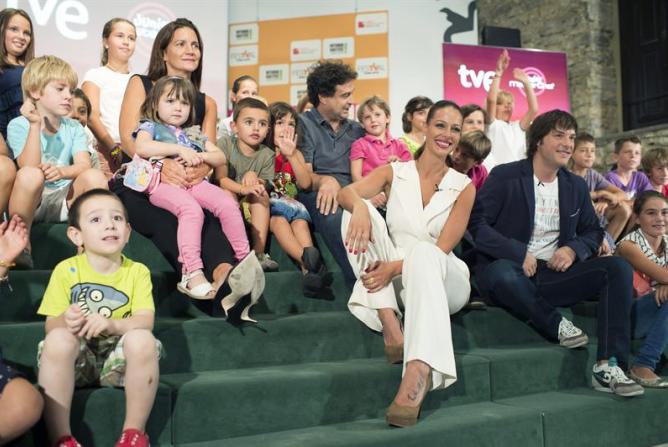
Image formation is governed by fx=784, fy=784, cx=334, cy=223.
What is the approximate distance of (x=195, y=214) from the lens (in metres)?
2.85

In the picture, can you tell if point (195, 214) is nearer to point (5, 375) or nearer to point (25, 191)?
point (25, 191)

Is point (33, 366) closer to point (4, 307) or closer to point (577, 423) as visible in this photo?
point (4, 307)

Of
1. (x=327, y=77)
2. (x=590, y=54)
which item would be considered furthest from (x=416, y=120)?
(x=590, y=54)

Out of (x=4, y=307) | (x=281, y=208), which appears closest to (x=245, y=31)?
(x=281, y=208)

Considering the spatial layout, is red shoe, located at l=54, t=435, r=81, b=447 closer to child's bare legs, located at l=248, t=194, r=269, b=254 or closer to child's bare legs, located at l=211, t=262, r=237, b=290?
child's bare legs, located at l=211, t=262, r=237, b=290

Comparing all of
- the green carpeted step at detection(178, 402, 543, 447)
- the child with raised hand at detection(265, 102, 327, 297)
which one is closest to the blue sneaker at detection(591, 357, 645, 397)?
the green carpeted step at detection(178, 402, 543, 447)

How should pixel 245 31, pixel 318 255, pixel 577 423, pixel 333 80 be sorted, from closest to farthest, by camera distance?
pixel 577 423
pixel 318 255
pixel 333 80
pixel 245 31

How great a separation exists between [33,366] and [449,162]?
2.40m

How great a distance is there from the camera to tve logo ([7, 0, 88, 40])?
6.03 metres

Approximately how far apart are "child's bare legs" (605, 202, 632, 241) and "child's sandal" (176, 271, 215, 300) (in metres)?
2.61

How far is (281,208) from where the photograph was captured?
3.44 metres

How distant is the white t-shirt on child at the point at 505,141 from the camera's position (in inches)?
210

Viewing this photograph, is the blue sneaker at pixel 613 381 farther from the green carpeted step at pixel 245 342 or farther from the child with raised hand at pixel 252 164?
the child with raised hand at pixel 252 164

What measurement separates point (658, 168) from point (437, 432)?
3.36 m
